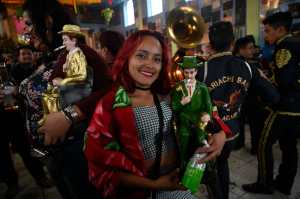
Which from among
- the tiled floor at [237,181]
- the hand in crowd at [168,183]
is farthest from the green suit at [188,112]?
the tiled floor at [237,181]

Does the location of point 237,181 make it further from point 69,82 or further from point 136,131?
point 69,82

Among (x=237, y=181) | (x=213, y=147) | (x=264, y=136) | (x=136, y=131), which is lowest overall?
(x=237, y=181)

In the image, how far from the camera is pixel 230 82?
1940 mm

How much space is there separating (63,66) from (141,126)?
22.5 inches

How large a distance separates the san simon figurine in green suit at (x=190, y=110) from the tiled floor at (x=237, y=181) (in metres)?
1.73

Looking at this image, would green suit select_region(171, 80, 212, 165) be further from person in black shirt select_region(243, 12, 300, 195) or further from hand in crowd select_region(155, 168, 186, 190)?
person in black shirt select_region(243, 12, 300, 195)

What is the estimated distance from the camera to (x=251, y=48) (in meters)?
3.46

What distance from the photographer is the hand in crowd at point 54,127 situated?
1139 mm

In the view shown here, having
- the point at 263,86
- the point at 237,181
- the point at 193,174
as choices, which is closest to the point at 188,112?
the point at 193,174

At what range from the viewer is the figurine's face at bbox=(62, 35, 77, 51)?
48.8 inches

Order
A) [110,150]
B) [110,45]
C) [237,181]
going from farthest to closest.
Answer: [237,181], [110,45], [110,150]

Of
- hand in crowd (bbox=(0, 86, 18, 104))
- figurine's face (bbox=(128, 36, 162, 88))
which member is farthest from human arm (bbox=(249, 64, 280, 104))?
hand in crowd (bbox=(0, 86, 18, 104))

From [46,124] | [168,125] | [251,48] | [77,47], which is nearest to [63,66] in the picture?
[77,47]

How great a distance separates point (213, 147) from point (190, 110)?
8.8 inches
